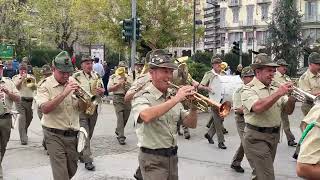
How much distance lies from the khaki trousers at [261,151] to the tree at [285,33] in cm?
2890

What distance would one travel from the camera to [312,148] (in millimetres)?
3357

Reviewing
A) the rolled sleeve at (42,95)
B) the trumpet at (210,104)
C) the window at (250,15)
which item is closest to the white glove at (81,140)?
the rolled sleeve at (42,95)

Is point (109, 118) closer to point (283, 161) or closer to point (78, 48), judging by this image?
point (283, 161)

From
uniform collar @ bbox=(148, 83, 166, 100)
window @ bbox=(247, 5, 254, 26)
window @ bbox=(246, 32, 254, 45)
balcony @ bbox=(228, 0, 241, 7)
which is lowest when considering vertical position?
uniform collar @ bbox=(148, 83, 166, 100)

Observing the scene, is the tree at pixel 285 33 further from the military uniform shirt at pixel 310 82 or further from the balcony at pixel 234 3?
the balcony at pixel 234 3

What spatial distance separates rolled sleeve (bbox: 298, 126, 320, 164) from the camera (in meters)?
3.33

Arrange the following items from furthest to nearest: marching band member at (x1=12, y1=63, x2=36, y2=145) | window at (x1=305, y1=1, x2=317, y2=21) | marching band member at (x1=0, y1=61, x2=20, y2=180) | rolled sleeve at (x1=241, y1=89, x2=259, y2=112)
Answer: window at (x1=305, y1=1, x2=317, y2=21)
marching band member at (x1=12, y1=63, x2=36, y2=145)
marching band member at (x1=0, y1=61, x2=20, y2=180)
rolled sleeve at (x1=241, y1=89, x2=259, y2=112)

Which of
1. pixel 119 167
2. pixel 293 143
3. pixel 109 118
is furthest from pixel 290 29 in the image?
pixel 119 167

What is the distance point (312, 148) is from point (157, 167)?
8.17 feet

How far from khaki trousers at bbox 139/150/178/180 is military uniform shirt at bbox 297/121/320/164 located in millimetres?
2413

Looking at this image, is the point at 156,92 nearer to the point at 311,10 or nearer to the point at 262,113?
the point at 262,113

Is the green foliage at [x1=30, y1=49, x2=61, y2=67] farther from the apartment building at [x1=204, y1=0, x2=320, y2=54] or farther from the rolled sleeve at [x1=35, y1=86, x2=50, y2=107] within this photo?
the rolled sleeve at [x1=35, y1=86, x2=50, y2=107]

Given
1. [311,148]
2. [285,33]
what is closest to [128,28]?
[311,148]

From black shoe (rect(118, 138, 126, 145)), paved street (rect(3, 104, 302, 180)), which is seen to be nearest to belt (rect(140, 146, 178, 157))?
paved street (rect(3, 104, 302, 180))
